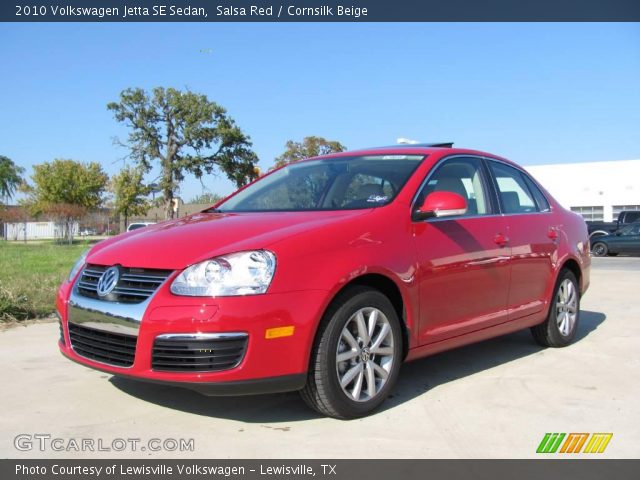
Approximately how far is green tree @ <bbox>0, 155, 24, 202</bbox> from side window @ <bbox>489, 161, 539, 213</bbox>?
80486 mm

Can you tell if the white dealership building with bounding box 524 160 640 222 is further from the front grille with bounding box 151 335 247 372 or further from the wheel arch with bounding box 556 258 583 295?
the front grille with bounding box 151 335 247 372

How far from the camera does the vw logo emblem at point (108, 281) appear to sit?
3.49 metres

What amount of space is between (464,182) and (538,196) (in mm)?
1184

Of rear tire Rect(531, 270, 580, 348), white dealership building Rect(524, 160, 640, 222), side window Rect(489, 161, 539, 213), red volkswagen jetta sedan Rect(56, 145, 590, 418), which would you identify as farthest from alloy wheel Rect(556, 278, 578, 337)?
white dealership building Rect(524, 160, 640, 222)

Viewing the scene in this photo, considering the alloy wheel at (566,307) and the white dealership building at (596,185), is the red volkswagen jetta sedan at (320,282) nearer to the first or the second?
the alloy wheel at (566,307)

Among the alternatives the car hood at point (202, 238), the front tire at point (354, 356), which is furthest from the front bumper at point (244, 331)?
the car hood at point (202, 238)

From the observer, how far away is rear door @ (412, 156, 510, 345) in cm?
405

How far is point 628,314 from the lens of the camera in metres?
7.48

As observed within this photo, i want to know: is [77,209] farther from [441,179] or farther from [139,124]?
[441,179]

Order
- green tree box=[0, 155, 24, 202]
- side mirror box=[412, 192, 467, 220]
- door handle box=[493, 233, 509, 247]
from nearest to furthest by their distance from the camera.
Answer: side mirror box=[412, 192, 467, 220], door handle box=[493, 233, 509, 247], green tree box=[0, 155, 24, 202]

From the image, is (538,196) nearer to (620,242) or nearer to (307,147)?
(620,242)

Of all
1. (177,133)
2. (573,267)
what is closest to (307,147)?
(177,133)

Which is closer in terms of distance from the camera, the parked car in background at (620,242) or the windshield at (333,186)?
the windshield at (333,186)

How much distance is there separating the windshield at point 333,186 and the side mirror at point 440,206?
0.71ft
